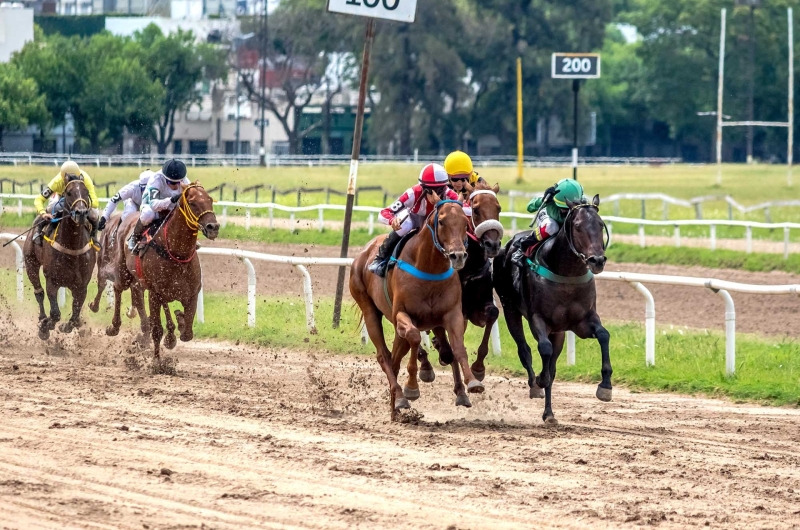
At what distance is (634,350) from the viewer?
1076 cm

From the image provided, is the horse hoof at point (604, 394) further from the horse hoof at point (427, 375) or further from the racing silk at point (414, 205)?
the racing silk at point (414, 205)

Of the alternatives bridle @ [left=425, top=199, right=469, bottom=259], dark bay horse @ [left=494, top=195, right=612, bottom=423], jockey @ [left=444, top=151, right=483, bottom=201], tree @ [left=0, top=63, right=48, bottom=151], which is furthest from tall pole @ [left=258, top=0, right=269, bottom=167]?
bridle @ [left=425, top=199, right=469, bottom=259]

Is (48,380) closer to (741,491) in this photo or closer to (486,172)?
(741,491)

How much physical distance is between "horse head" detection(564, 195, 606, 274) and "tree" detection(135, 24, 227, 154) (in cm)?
2042

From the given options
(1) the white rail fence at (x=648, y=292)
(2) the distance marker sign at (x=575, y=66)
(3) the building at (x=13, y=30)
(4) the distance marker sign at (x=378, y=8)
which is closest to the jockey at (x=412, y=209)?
(1) the white rail fence at (x=648, y=292)

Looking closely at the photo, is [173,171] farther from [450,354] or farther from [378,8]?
[450,354]

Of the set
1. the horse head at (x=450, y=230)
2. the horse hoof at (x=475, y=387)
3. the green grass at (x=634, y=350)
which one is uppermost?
the horse head at (x=450, y=230)

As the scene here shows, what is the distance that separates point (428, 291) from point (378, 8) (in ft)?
14.5

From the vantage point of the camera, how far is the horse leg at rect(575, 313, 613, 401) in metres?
7.96

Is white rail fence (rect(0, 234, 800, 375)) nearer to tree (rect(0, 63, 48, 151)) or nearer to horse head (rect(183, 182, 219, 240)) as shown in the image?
horse head (rect(183, 182, 219, 240))

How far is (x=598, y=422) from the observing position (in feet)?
26.8

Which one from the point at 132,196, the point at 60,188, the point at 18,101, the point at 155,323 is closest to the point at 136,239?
the point at 155,323

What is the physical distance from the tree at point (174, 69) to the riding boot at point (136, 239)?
16.6m

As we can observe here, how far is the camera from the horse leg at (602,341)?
7957 millimetres
